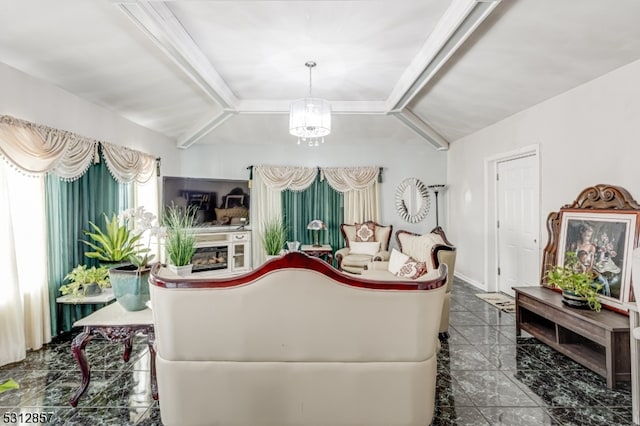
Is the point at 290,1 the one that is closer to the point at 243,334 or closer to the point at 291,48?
the point at 291,48

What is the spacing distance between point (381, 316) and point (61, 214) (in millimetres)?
3432

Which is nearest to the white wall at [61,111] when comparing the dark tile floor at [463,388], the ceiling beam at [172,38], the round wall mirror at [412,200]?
the ceiling beam at [172,38]

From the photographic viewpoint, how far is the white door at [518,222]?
13.6 feet

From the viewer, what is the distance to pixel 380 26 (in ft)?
9.59

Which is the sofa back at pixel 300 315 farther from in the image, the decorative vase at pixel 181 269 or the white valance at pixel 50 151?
Result: the white valance at pixel 50 151

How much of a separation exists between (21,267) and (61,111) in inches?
61.5

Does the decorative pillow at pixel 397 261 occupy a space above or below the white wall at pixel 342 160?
below

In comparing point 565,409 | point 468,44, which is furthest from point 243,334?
point 468,44

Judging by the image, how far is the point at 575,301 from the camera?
8.98 ft

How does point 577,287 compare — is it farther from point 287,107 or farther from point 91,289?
point 91,289

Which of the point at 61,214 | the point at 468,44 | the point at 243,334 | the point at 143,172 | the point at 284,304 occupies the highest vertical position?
the point at 468,44

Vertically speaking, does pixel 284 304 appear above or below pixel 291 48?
below

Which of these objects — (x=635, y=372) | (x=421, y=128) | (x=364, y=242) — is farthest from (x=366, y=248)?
(x=635, y=372)

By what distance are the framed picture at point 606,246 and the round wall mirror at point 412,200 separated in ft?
10.1
